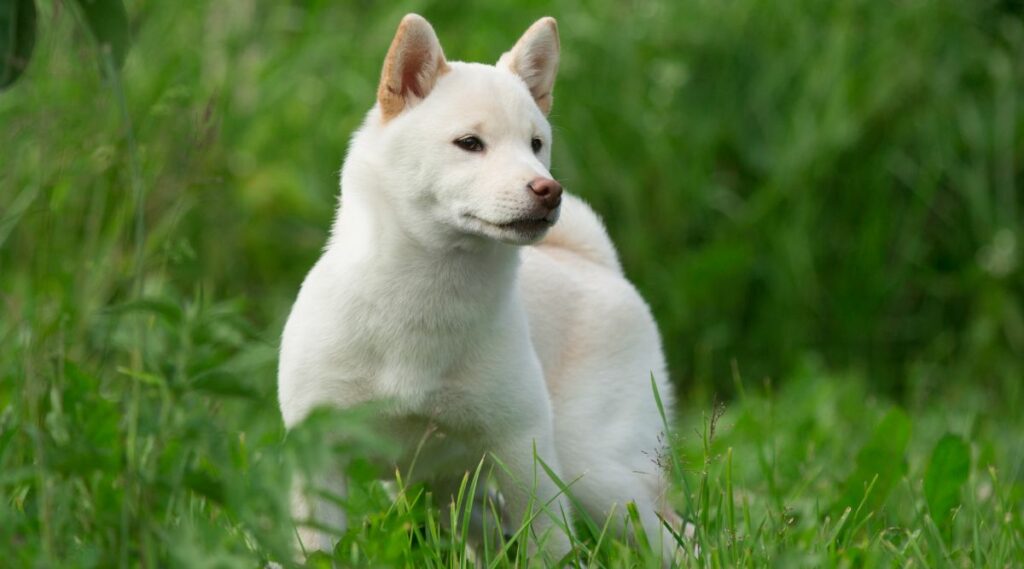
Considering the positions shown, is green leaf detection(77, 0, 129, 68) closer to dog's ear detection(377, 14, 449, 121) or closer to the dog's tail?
dog's ear detection(377, 14, 449, 121)

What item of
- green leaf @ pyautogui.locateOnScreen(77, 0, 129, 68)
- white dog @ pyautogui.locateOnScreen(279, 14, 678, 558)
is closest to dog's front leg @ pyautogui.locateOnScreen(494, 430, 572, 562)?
white dog @ pyautogui.locateOnScreen(279, 14, 678, 558)

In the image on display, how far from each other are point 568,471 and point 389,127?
39.9 inches

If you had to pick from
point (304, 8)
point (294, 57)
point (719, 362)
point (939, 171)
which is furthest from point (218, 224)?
point (939, 171)

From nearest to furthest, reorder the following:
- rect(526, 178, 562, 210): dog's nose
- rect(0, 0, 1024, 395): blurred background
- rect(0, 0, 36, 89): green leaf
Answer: rect(0, 0, 36, 89): green leaf
rect(526, 178, 562, 210): dog's nose
rect(0, 0, 1024, 395): blurred background

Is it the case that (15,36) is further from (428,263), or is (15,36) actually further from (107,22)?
(428,263)

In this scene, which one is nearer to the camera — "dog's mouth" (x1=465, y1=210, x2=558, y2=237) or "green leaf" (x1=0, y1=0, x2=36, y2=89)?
"green leaf" (x1=0, y1=0, x2=36, y2=89)

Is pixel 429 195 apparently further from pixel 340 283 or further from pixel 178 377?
pixel 178 377

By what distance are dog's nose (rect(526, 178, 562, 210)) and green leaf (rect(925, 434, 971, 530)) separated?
1.44 meters

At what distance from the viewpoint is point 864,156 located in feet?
22.6

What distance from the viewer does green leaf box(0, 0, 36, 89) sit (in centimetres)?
238

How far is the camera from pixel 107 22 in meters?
2.44

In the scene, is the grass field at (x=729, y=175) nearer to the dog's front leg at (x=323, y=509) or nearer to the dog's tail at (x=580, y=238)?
the dog's tail at (x=580, y=238)

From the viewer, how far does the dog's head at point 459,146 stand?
3141 mm

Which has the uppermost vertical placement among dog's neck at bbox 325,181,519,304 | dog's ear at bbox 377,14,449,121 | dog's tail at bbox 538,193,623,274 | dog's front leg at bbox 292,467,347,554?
dog's ear at bbox 377,14,449,121
